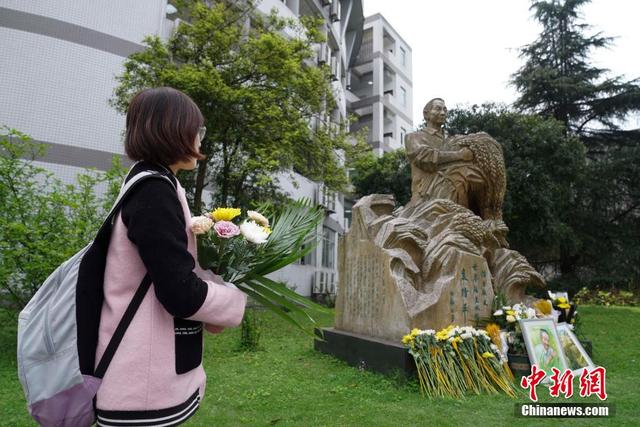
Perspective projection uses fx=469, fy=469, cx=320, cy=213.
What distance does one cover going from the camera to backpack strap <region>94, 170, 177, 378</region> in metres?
1.19

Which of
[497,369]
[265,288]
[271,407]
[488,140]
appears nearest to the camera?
[265,288]

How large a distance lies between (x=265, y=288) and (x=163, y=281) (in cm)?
54

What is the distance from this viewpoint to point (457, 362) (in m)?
4.32

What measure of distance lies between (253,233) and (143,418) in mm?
612

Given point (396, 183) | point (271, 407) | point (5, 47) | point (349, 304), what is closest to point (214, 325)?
point (271, 407)

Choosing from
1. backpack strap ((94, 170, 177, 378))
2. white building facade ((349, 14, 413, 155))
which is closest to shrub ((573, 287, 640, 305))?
white building facade ((349, 14, 413, 155))

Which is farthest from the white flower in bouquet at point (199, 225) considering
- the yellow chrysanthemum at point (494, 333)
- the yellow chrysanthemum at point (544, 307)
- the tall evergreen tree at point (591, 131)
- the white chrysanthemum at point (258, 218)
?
the tall evergreen tree at point (591, 131)

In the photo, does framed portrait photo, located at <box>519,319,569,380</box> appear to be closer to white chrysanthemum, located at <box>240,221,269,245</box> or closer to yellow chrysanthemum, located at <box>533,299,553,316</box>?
yellow chrysanthemum, located at <box>533,299,553,316</box>

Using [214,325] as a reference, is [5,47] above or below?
above

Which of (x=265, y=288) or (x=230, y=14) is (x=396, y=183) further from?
(x=265, y=288)

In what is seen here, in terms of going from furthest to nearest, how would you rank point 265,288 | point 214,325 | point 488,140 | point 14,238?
point 488,140 < point 14,238 < point 265,288 < point 214,325

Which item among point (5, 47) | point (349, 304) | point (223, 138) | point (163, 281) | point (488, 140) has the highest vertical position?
point (5, 47)

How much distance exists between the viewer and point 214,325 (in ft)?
4.39

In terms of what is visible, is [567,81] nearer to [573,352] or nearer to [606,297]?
[606,297]
